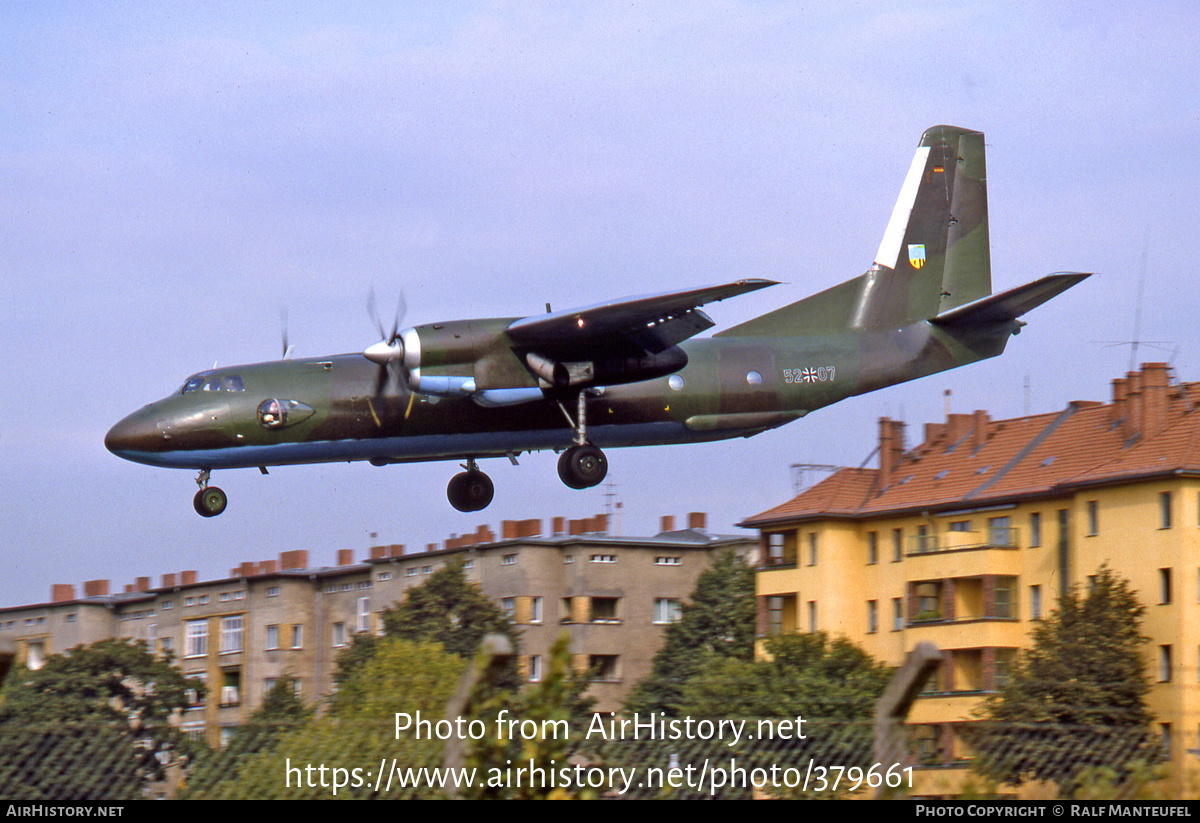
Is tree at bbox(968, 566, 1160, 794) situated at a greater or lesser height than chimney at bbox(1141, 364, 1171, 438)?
lesser

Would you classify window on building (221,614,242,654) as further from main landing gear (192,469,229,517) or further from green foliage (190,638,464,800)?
green foliage (190,638,464,800)

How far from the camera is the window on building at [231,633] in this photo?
91.5 m

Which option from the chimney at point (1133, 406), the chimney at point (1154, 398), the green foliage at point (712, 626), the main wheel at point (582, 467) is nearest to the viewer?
the main wheel at point (582, 467)

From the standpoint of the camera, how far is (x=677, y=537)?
86625mm

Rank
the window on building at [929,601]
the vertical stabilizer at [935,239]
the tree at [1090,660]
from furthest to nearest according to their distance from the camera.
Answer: the window on building at [929,601] < the tree at [1090,660] < the vertical stabilizer at [935,239]

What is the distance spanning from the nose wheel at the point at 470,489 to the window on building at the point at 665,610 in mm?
50224

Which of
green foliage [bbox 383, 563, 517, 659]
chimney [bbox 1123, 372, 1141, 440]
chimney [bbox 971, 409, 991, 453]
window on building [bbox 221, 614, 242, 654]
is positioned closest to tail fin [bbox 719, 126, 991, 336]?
chimney [bbox 1123, 372, 1141, 440]

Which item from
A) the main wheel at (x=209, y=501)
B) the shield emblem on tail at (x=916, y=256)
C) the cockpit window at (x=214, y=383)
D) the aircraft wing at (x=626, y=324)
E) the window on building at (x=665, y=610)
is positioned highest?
the shield emblem on tail at (x=916, y=256)

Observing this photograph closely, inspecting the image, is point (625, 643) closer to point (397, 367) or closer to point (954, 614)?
point (954, 614)

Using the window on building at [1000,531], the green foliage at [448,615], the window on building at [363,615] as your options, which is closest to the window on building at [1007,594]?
the window on building at [1000,531]

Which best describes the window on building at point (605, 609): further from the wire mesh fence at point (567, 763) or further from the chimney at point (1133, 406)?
the wire mesh fence at point (567, 763)

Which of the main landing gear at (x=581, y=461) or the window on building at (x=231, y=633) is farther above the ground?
the main landing gear at (x=581, y=461)

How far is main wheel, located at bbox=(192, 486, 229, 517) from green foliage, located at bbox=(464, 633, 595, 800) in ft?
62.9

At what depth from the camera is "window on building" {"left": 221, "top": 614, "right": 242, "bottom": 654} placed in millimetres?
91500
